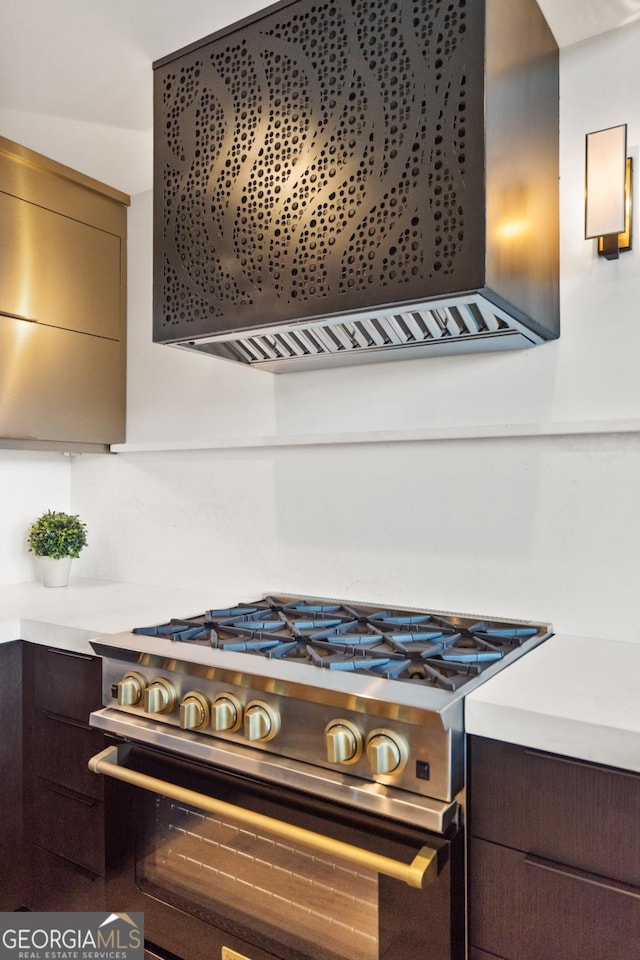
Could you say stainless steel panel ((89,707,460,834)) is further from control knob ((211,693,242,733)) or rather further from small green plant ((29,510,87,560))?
small green plant ((29,510,87,560))

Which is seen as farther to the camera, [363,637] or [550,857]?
[363,637]

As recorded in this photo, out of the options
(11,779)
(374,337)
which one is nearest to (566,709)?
(374,337)

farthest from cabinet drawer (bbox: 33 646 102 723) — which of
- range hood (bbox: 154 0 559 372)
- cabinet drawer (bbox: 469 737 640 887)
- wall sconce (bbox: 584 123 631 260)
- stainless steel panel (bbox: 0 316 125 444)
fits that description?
wall sconce (bbox: 584 123 631 260)

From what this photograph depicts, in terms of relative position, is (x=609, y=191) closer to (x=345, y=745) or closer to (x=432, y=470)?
(x=432, y=470)

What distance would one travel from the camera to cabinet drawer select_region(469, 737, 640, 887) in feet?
3.08

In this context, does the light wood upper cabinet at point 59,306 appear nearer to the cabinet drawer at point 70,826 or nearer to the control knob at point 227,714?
the cabinet drawer at point 70,826

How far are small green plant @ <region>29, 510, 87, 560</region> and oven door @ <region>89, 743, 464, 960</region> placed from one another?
0.98m

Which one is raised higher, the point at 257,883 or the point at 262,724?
the point at 262,724

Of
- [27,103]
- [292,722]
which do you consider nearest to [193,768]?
[292,722]

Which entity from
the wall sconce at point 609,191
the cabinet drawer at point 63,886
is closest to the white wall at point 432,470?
the wall sconce at point 609,191

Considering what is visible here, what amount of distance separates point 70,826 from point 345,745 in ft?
3.17

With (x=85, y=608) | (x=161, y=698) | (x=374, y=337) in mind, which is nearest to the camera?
(x=161, y=698)

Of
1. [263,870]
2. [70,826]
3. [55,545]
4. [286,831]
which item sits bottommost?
[70,826]

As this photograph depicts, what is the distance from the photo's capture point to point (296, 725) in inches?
45.8
